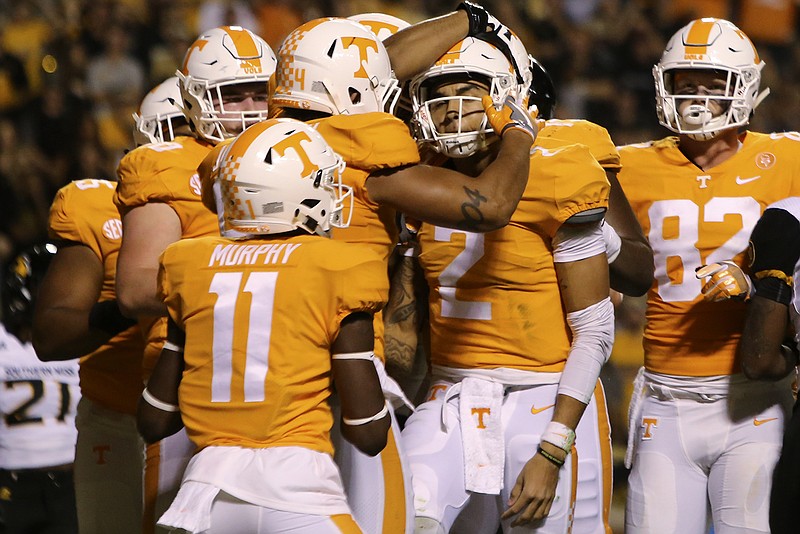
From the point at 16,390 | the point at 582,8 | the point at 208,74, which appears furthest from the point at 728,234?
the point at 582,8

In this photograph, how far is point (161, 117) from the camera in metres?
3.92

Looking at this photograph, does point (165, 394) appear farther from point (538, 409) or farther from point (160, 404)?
point (538, 409)

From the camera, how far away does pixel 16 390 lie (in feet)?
14.9

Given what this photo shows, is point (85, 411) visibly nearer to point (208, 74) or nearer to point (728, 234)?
point (208, 74)

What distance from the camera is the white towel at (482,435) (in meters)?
3.01

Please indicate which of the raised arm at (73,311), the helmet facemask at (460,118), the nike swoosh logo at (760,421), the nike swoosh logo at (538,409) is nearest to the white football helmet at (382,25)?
the helmet facemask at (460,118)

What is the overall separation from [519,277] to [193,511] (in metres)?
1.15

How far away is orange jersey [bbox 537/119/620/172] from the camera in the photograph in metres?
3.33

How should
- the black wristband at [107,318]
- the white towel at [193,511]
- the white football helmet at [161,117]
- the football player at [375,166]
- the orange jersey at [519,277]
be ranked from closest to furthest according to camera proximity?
1. the white towel at [193,511]
2. the football player at [375,166]
3. the orange jersey at [519,277]
4. the black wristband at [107,318]
5. the white football helmet at [161,117]

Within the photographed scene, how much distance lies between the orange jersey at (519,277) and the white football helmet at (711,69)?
0.84 meters

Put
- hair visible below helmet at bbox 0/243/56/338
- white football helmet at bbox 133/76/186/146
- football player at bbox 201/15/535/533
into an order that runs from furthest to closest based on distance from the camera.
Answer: hair visible below helmet at bbox 0/243/56/338 → white football helmet at bbox 133/76/186/146 → football player at bbox 201/15/535/533

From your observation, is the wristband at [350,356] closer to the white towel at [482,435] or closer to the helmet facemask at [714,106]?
the white towel at [482,435]

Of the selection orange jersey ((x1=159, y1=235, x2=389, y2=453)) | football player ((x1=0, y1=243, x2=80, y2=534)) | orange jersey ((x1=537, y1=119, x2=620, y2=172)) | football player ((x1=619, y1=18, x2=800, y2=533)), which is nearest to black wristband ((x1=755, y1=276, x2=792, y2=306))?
football player ((x1=619, y1=18, x2=800, y2=533))

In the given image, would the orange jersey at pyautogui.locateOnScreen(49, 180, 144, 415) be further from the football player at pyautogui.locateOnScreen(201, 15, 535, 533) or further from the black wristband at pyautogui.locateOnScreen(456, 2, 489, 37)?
the black wristband at pyautogui.locateOnScreen(456, 2, 489, 37)
